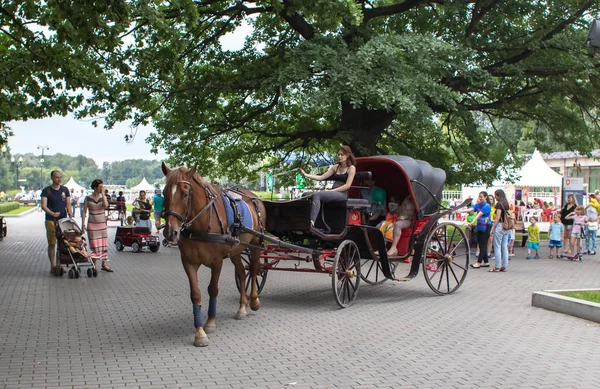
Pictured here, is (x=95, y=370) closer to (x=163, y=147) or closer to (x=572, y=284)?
(x=572, y=284)

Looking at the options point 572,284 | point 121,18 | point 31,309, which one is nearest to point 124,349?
point 31,309

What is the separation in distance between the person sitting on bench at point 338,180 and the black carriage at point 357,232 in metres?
0.14

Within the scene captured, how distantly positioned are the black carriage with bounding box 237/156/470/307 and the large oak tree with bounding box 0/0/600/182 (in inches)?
162

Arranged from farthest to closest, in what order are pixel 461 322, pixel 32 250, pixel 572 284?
pixel 32 250 → pixel 572 284 → pixel 461 322

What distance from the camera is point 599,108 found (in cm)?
2355

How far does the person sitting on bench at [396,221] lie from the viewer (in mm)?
11688

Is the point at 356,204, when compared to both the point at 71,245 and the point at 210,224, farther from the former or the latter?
the point at 71,245

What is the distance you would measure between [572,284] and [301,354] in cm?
860

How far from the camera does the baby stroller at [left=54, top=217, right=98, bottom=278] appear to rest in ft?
44.8

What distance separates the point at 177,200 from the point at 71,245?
22.3 feet

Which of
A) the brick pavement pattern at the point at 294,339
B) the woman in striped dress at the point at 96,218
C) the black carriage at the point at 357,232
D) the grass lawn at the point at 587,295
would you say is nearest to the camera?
the brick pavement pattern at the point at 294,339

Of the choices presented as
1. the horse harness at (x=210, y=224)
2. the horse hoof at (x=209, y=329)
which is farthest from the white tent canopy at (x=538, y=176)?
the horse hoof at (x=209, y=329)

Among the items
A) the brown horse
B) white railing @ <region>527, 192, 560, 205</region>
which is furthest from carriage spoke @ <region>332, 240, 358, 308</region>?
white railing @ <region>527, 192, 560, 205</region>

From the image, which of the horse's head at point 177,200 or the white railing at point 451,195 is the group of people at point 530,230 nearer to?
the horse's head at point 177,200
